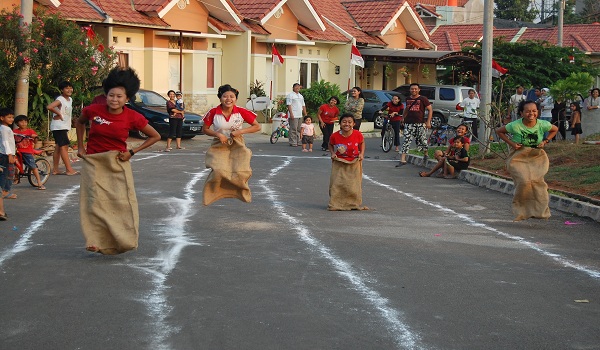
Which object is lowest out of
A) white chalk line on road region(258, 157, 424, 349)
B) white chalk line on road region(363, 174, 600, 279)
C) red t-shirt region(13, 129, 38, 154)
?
white chalk line on road region(363, 174, 600, 279)

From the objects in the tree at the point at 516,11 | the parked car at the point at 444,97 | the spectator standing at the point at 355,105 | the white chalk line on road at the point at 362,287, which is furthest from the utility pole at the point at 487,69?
the tree at the point at 516,11

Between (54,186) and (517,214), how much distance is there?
7.63m

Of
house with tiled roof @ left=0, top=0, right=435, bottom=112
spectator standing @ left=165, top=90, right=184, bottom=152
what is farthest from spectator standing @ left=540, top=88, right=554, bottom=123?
house with tiled roof @ left=0, top=0, right=435, bottom=112

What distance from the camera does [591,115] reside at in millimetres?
28219

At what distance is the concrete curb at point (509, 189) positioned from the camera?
43.3 feet

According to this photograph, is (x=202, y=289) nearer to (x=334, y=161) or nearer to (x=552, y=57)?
(x=334, y=161)

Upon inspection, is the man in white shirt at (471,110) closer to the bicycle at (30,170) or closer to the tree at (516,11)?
the bicycle at (30,170)

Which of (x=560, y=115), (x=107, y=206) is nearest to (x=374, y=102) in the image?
(x=560, y=115)

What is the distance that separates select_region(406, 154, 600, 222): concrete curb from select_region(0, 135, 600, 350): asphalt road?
32cm

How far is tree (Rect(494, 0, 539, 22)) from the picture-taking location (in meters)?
85.6

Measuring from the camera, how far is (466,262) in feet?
30.6

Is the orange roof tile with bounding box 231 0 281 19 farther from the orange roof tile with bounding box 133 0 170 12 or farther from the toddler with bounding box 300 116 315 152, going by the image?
the toddler with bounding box 300 116 315 152

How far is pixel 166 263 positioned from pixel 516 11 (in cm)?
8107

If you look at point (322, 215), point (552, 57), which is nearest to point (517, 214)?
point (322, 215)
